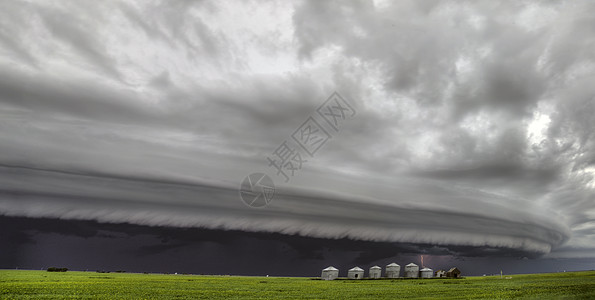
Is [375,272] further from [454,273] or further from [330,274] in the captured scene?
[454,273]

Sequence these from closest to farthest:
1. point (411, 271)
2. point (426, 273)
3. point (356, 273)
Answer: point (356, 273) < point (426, 273) < point (411, 271)

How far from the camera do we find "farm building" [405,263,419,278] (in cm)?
16138

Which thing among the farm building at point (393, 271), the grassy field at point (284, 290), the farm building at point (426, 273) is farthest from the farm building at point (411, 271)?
the grassy field at point (284, 290)

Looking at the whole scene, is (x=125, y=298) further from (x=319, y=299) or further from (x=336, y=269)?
(x=336, y=269)

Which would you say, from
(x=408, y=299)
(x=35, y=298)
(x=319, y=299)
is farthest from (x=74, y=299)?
(x=408, y=299)

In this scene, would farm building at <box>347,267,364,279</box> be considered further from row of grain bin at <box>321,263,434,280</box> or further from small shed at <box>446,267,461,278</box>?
small shed at <box>446,267,461,278</box>

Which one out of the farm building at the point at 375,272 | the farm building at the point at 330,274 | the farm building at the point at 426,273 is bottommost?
the farm building at the point at 330,274

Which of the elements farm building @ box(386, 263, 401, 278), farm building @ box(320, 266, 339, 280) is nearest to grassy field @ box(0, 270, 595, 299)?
farm building @ box(320, 266, 339, 280)

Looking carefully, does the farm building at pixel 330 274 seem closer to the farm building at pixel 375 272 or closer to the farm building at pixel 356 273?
the farm building at pixel 356 273

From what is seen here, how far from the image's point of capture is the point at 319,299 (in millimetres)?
51312

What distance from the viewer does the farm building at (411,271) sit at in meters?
161

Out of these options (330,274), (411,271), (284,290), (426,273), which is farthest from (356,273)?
(284,290)

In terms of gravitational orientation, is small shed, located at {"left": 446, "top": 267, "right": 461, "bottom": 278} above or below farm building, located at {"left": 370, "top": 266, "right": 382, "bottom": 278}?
above

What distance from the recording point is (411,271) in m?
162
